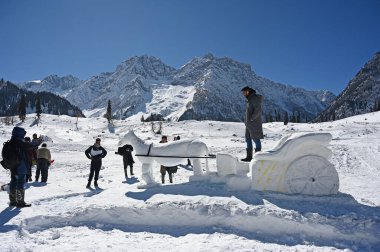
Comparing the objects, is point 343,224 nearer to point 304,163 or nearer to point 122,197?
point 304,163

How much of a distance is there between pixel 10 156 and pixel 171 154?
13.0ft

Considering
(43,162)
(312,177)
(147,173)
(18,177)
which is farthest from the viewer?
(43,162)

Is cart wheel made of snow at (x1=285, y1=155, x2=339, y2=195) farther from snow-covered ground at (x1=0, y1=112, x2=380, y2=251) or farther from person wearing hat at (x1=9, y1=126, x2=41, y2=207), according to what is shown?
person wearing hat at (x1=9, y1=126, x2=41, y2=207)

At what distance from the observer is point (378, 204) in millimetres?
6879

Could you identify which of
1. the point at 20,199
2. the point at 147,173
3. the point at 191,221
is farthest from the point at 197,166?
the point at 20,199

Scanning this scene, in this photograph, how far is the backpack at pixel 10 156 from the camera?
755cm

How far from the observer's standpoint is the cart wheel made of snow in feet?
22.8

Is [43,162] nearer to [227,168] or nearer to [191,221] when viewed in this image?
[227,168]

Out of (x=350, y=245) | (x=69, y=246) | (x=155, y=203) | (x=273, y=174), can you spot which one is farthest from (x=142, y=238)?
(x=350, y=245)

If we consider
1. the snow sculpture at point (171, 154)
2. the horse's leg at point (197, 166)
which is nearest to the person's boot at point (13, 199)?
the snow sculpture at point (171, 154)

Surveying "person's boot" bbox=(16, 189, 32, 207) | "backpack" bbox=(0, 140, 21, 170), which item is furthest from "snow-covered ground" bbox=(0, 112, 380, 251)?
"backpack" bbox=(0, 140, 21, 170)

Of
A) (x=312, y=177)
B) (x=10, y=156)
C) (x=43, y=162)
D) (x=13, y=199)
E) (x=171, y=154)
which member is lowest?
(x=13, y=199)

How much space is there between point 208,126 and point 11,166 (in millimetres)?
41875

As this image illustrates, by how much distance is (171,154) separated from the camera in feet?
26.2
